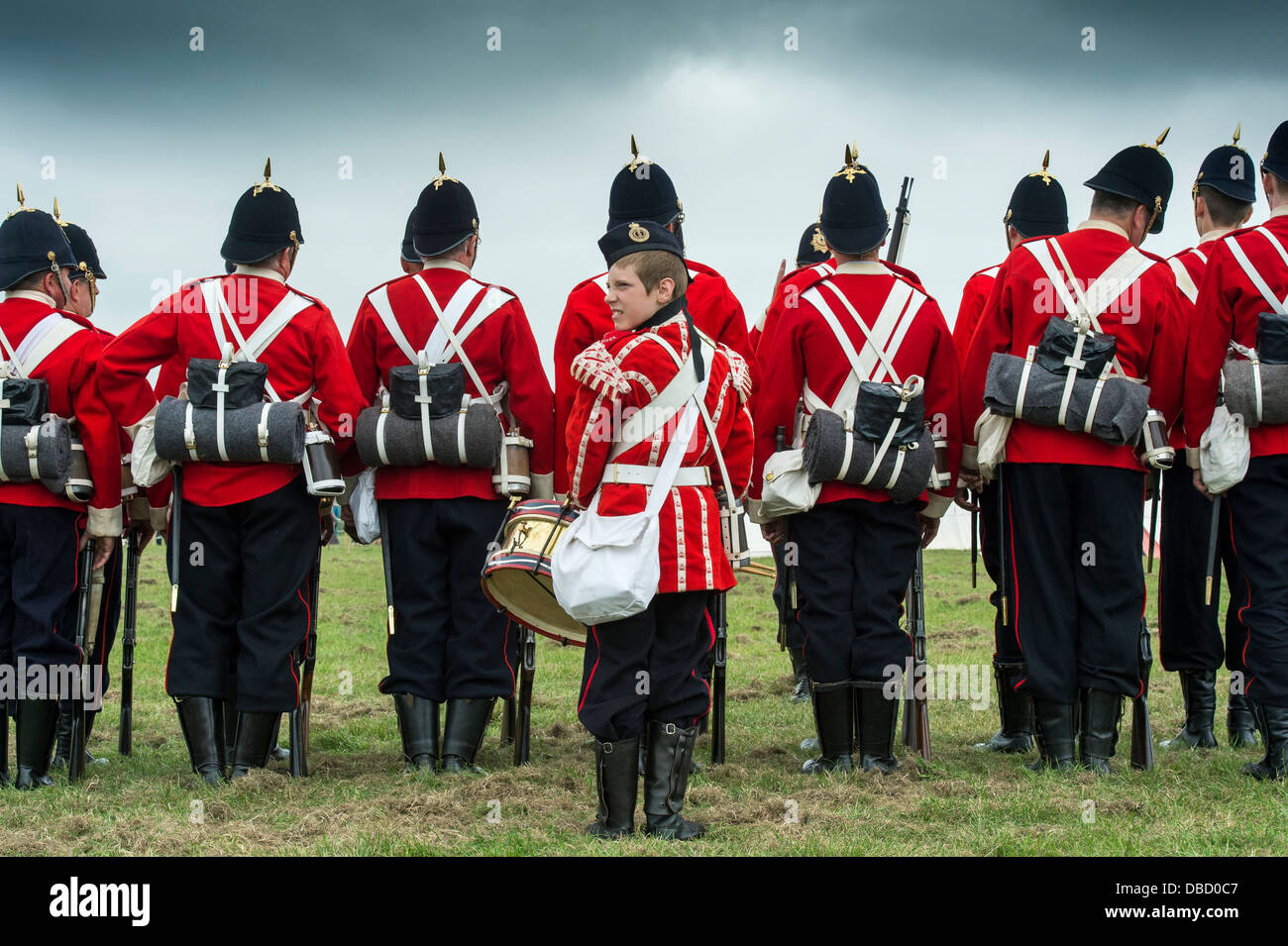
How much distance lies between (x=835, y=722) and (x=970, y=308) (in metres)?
2.58

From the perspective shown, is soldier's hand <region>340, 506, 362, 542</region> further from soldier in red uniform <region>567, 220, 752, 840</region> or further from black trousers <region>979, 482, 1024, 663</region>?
black trousers <region>979, 482, 1024, 663</region>

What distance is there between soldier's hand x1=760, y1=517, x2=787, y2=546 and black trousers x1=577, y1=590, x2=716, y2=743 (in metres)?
1.47

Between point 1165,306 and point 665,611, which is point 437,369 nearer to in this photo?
point 665,611

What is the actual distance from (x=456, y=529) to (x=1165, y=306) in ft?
11.1

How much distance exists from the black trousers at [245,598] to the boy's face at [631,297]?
1.97 meters

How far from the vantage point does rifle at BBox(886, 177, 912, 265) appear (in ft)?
23.9

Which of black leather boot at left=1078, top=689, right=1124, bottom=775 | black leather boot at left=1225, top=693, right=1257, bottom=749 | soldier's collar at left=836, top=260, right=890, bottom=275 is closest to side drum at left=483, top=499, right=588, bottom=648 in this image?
soldier's collar at left=836, top=260, right=890, bottom=275

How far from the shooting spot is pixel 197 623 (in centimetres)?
639

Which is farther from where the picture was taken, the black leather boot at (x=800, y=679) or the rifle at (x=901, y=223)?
the black leather boot at (x=800, y=679)

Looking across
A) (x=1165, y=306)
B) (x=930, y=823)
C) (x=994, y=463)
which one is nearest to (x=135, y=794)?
(x=930, y=823)

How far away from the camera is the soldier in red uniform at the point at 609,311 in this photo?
275 inches

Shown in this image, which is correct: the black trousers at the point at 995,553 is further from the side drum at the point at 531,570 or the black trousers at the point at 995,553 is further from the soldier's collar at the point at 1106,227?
the side drum at the point at 531,570

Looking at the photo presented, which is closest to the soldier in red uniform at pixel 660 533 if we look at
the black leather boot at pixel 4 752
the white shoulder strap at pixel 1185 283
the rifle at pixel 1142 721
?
the rifle at pixel 1142 721

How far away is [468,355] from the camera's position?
6.73 metres
